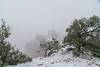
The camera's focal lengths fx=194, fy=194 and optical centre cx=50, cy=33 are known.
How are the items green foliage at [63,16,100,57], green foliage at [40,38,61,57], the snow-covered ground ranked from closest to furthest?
1. the snow-covered ground
2. green foliage at [63,16,100,57]
3. green foliage at [40,38,61,57]

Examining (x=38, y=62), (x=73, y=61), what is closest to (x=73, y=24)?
(x=73, y=61)

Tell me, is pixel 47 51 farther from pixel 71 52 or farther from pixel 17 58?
pixel 17 58

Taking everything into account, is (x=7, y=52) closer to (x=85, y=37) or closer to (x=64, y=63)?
(x=64, y=63)

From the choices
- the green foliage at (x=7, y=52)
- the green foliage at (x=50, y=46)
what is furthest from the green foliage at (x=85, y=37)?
the green foliage at (x=7, y=52)

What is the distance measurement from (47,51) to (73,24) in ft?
4.08

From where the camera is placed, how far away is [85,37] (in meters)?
4.70

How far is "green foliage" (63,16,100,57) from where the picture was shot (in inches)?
181

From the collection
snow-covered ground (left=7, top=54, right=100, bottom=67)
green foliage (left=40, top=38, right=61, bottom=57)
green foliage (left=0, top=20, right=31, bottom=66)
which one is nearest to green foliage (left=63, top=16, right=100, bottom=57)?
snow-covered ground (left=7, top=54, right=100, bottom=67)

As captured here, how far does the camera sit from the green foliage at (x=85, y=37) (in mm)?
4590

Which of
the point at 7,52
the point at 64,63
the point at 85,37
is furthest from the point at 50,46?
the point at 7,52

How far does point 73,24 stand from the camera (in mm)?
4863

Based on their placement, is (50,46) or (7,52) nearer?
(7,52)

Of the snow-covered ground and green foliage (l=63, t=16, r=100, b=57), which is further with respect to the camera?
green foliage (l=63, t=16, r=100, b=57)

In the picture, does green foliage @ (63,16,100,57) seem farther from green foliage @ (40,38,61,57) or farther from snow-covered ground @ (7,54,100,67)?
green foliage @ (40,38,61,57)
